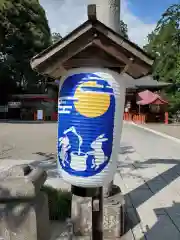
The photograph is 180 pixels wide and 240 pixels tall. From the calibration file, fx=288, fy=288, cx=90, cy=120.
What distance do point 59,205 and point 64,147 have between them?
2035mm

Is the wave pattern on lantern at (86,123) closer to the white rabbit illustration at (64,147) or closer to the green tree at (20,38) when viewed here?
the white rabbit illustration at (64,147)

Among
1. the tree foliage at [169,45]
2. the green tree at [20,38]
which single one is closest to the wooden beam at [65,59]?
the green tree at [20,38]

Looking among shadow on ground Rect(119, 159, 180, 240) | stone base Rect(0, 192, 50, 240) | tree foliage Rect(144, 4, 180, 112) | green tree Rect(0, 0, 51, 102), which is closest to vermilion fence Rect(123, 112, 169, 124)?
tree foliage Rect(144, 4, 180, 112)

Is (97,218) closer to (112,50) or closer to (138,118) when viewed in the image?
(112,50)

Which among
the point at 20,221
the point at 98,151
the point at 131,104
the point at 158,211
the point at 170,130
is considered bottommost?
the point at 158,211

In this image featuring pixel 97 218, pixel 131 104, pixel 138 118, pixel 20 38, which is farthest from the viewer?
pixel 131 104

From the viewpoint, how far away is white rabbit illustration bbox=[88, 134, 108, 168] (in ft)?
7.90

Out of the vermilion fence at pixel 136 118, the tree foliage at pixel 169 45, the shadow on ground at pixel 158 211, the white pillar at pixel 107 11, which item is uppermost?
the tree foliage at pixel 169 45

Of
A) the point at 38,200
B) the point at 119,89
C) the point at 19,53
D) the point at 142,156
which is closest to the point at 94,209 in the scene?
the point at 38,200

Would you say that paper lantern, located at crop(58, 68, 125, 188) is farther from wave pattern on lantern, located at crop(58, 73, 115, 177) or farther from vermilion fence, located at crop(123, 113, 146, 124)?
vermilion fence, located at crop(123, 113, 146, 124)

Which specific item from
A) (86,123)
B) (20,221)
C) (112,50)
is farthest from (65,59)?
(20,221)

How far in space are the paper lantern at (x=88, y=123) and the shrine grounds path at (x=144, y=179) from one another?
1.89 metres

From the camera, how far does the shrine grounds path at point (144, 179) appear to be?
168 inches

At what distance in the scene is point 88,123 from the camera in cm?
239
